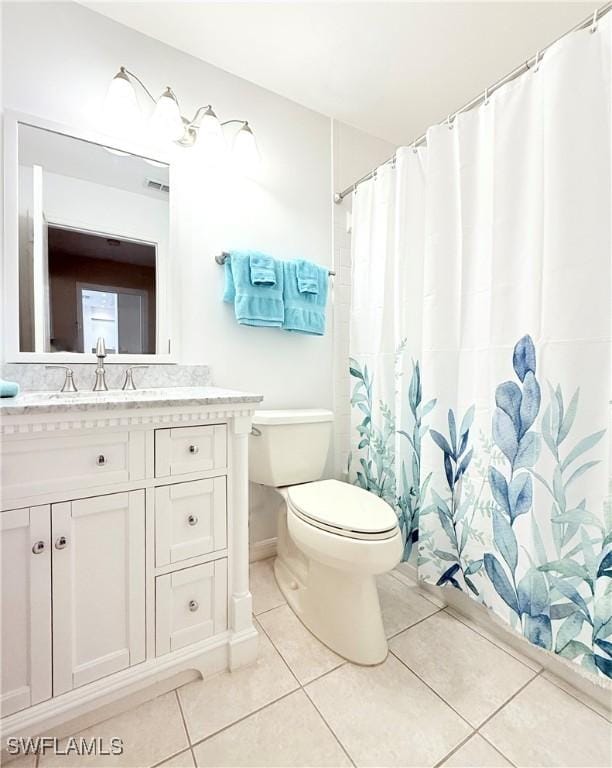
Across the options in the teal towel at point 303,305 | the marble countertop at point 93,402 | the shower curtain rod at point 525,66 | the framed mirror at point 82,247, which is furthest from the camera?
the teal towel at point 303,305

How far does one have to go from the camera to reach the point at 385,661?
114 centimetres

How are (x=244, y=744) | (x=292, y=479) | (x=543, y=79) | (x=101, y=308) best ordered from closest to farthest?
1. (x=244, y=744)
2. (x=543, y=79)
3. (x=101, y=308)
4. (x=292, y=479)

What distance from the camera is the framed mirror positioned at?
1223 mm

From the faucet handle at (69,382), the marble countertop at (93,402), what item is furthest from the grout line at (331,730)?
the faucet handle at (69,382)

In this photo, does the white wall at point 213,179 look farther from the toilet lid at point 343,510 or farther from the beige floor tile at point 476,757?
the beige floor tile at point 476,757

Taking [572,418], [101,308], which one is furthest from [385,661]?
[101,308]

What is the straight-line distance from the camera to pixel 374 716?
96cm

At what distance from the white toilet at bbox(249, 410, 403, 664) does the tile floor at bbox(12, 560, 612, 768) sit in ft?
0.31

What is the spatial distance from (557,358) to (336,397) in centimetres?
112

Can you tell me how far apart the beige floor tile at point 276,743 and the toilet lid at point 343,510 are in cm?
48

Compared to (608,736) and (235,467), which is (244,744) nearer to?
(235,467)

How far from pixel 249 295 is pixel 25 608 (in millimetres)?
1237

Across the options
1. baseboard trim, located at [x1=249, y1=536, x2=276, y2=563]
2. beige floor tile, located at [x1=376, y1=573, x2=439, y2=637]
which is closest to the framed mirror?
baseboard trim, located at [x1=249, y1=536, x2=276, y2=563]

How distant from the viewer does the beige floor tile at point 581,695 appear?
964 mm
